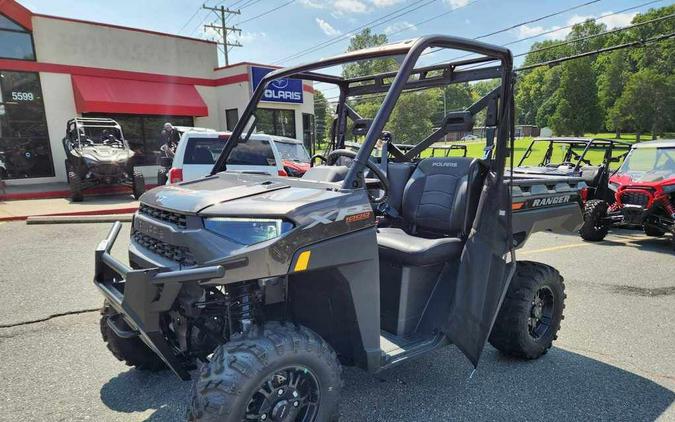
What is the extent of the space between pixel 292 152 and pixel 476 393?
10.4 m

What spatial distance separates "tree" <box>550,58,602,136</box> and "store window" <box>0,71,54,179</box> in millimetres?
48174

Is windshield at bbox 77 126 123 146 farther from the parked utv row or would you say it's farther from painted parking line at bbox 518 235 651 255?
the parked utv row

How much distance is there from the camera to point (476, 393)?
9.95 ft

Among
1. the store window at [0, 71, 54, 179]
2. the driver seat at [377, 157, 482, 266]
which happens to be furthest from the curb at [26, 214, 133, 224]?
the driver seat at [377, 157, 482, 266]

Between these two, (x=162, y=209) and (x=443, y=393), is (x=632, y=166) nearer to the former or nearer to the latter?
(x=443, y=393)

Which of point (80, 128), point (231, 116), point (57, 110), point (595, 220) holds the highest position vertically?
point (57, 110)

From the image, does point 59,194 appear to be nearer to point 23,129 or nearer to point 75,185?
point 75,185

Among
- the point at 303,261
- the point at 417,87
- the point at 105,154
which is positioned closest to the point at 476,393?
the point at 303,261

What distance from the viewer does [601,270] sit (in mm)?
6195

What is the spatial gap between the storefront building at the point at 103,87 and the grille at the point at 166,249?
35.7ft

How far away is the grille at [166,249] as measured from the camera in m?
2.22

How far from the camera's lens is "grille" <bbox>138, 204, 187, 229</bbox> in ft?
7.53

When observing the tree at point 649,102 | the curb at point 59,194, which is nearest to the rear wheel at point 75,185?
the curb at point 59,194

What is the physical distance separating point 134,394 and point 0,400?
86 cm
